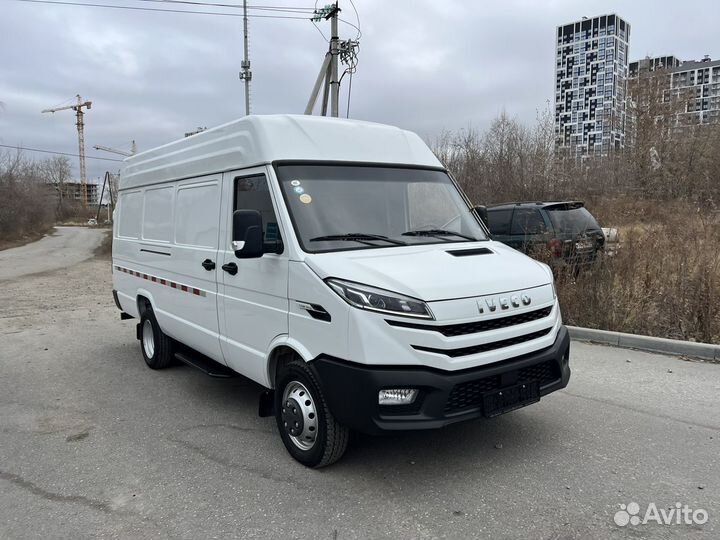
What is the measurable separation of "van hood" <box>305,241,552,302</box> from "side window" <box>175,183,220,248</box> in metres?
1.60

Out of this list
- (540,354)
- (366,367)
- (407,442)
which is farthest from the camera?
(407,442)

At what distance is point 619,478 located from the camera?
145 inches

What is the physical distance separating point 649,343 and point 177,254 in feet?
19.4

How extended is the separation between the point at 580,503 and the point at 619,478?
1.64 ft

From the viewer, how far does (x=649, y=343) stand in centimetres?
701

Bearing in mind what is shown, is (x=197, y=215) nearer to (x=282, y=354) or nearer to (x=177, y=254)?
(x=177, y=254)

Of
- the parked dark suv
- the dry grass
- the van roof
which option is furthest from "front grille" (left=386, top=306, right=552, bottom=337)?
the parked dark suv

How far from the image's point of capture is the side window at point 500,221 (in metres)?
10.8

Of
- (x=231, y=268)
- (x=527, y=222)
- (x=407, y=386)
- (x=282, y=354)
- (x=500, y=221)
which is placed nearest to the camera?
(x=407, y=386)

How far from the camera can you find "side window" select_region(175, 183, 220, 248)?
194 inches

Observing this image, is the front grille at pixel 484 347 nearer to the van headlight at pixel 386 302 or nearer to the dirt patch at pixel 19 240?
the van headlight at pixel 386 302

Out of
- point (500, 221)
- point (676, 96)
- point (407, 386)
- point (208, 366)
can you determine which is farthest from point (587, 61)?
point (407, 386)

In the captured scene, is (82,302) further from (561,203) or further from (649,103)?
(649,103)

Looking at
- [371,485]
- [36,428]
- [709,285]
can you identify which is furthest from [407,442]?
[709,285]
